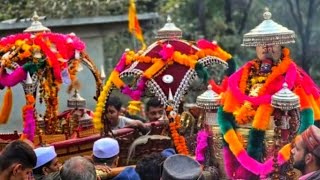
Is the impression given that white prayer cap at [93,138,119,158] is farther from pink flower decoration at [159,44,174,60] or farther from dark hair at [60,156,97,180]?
pink flower decoration at [159,44,174,60]

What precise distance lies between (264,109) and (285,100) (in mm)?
324

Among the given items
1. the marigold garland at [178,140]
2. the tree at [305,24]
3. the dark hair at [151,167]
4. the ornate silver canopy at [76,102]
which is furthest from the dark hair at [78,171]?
the tree at [305,24]

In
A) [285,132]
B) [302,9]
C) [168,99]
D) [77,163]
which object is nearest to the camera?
[77,163]

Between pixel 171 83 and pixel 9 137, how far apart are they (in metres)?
1.87

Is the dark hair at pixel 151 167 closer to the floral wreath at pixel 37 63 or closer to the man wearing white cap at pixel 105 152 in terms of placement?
the man wearing white cap at pixel 105 152

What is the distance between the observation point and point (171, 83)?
5.97 m

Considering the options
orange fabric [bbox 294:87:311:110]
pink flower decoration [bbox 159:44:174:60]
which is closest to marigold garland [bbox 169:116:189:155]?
pink flower decoration [bbox 159:44:174:60]

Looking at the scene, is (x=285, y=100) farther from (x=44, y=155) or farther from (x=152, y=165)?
(x=44, y=155)

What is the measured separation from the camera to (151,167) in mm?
3961

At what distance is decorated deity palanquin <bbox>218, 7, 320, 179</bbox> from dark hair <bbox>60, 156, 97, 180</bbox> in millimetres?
1300

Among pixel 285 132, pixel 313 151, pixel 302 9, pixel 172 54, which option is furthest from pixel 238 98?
pixel 302 9

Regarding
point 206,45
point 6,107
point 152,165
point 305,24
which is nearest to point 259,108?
point 152,165

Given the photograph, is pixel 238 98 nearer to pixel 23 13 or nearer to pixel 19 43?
pixel 19 43

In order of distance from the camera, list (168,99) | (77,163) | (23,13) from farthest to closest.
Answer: (23,13), (168,99), (77,163)
